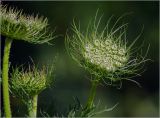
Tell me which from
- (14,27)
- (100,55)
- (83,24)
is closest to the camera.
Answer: (14,27)

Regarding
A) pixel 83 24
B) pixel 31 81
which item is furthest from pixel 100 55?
pixel 83 24

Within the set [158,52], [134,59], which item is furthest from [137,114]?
[134,59]

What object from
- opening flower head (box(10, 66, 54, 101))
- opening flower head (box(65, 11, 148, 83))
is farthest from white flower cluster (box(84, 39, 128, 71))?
opening flower head (box(10, 66, 54, 101))

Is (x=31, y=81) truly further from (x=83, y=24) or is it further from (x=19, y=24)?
(x=83, y=24)

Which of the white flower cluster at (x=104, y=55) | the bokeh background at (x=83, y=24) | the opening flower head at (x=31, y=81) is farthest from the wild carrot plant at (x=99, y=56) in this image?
the bokeh background at (x=83, y=24)

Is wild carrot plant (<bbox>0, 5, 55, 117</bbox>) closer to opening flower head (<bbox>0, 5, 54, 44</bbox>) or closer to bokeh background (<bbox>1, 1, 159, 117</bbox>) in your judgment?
opening flower head (<bbox>0, 5, 54, 44</bbox>)

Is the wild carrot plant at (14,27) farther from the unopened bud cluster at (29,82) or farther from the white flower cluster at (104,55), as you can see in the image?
the white flower cluster at (104,55)
